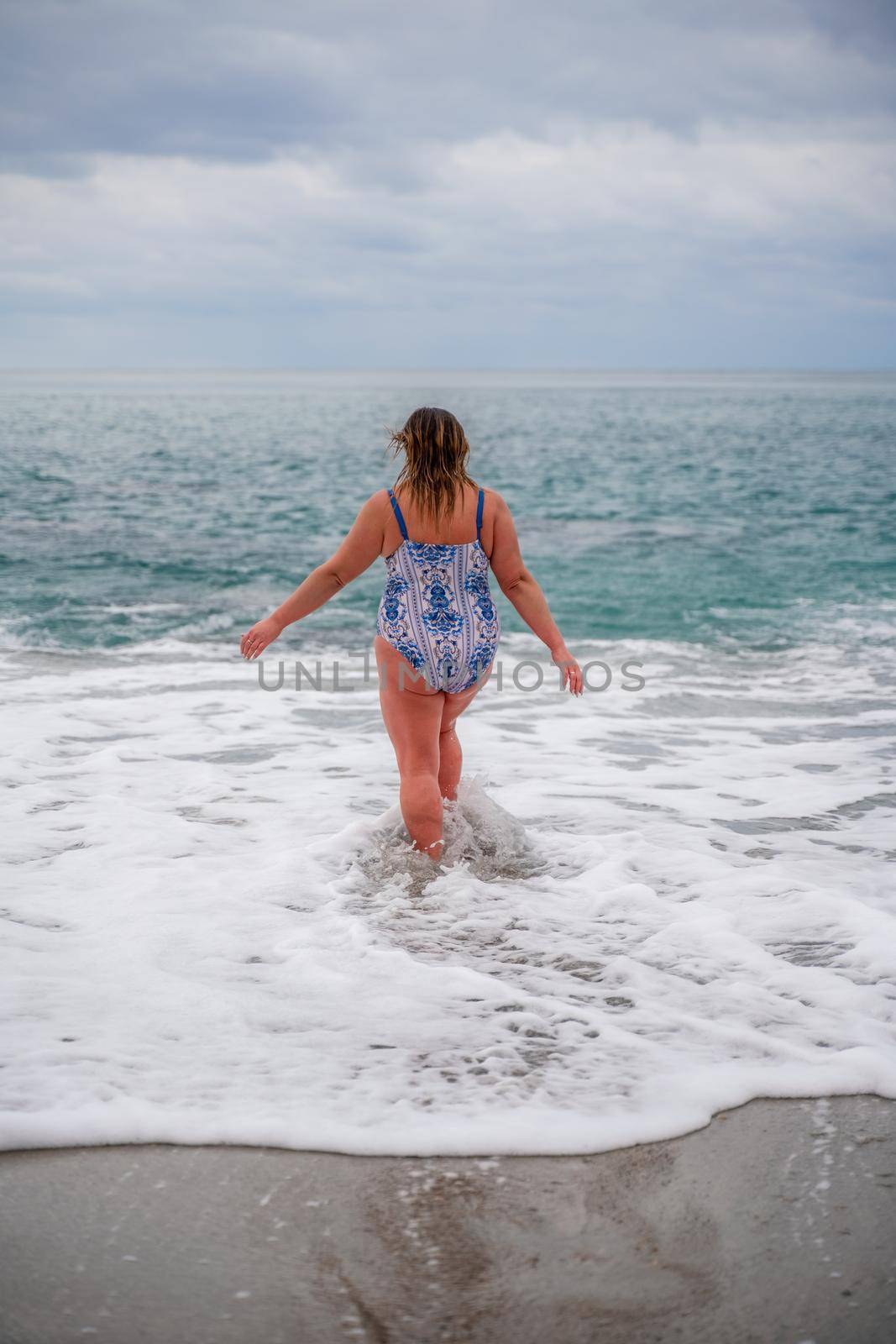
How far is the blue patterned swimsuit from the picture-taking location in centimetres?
429

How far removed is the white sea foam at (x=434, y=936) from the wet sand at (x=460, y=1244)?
0.43 ft

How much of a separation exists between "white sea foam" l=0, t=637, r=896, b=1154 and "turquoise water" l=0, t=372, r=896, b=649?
4.34 meters

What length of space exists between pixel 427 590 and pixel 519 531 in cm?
1445

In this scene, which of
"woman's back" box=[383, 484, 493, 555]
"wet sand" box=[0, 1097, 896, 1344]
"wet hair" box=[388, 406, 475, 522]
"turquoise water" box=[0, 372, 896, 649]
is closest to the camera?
"wet sand" box=[0, 1097, 896, 1344]

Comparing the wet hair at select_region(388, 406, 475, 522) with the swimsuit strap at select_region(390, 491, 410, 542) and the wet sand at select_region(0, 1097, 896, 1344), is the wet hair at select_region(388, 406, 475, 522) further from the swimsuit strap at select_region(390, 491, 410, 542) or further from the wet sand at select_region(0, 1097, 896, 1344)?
the wet sand at select_region(0, 1097, 896, 1344)

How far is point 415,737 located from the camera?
4461mm

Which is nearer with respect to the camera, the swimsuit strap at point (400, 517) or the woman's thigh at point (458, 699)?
the swimsuit strap at point (400, 517)

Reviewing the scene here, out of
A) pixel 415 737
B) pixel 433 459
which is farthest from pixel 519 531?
pixel 433 459

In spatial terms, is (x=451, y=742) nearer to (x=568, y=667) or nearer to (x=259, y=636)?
(x=568, y=667)

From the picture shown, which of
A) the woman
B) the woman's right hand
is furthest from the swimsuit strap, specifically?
the woman's right hand

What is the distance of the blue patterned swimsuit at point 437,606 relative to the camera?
429cm

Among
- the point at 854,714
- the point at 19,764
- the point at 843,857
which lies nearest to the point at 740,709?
the point at 854,714

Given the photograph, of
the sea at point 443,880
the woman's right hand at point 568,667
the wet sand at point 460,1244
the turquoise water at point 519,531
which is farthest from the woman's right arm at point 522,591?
the turquoise water at point 519,531

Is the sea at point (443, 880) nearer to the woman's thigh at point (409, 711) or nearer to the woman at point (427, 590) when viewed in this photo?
the woman's thigh at point (409, 711)
